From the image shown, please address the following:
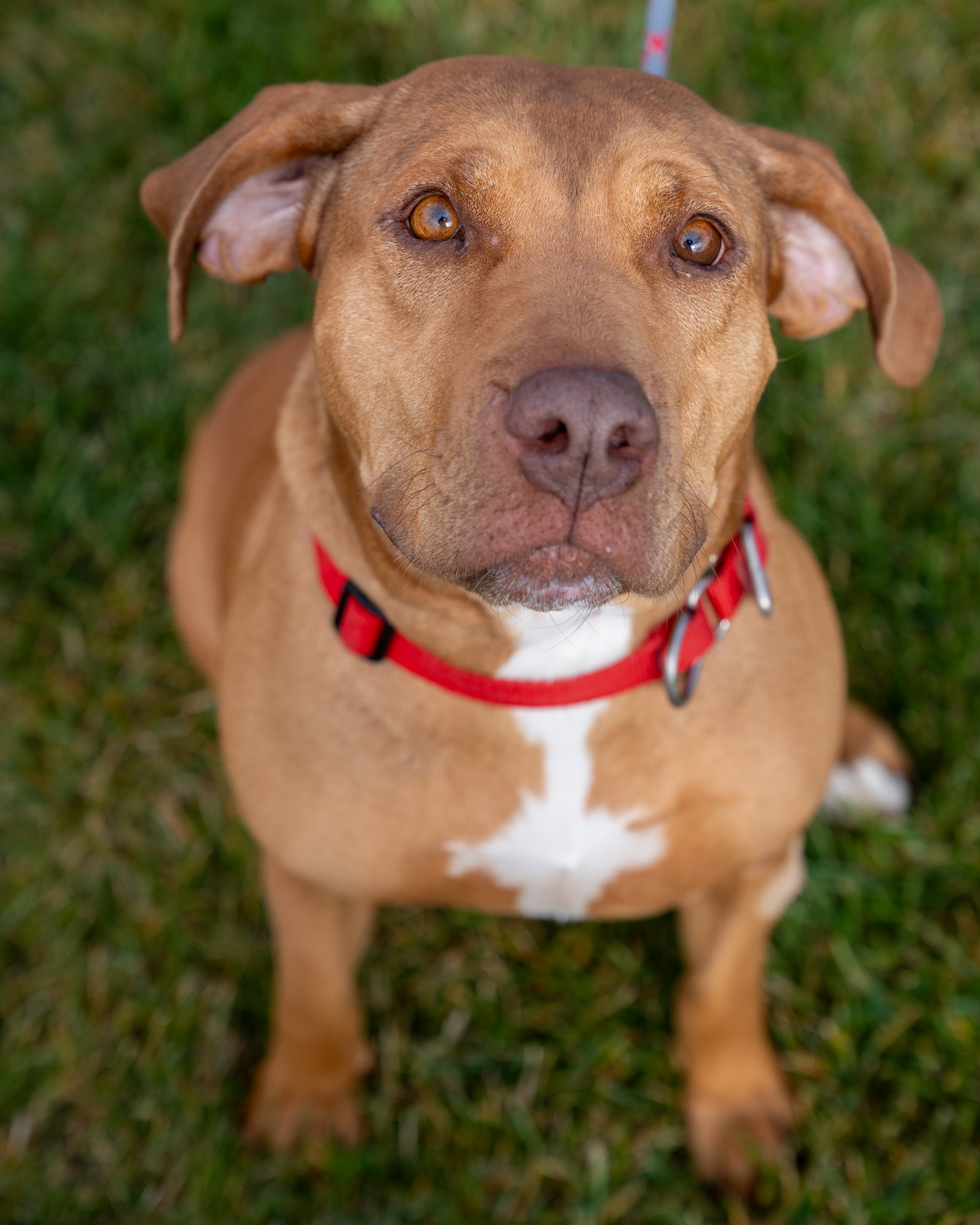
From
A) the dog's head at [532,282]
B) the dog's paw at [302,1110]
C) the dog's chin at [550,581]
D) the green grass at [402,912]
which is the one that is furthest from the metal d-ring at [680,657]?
the dog's paw at [302,1110]

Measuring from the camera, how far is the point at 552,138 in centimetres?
224

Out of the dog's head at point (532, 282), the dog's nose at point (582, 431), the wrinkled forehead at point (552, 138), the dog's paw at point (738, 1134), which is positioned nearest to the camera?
the dog's nose at point (582, 431)

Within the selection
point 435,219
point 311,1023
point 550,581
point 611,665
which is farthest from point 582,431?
point 311,1023

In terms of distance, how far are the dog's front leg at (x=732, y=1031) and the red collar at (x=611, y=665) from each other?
79cm

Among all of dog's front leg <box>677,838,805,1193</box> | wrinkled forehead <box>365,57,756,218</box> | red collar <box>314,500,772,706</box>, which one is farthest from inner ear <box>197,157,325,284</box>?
dog's front leg <box>677,838,805,1193</box>

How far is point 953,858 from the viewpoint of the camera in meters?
3.85

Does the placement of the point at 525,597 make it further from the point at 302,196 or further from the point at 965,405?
the point at 965,405

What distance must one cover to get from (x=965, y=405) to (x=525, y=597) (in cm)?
308

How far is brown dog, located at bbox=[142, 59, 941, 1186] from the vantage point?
2.09 metres

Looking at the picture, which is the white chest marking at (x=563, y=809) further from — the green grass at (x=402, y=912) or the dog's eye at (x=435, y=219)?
the green grass at (x=402, y=912)

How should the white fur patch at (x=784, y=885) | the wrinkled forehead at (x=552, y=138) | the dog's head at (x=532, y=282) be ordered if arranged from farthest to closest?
the white fur patch at (x=784, y=885)
the wrinkled forehead at (x=552, y=138)
the dog's head at (x=532, y=282)

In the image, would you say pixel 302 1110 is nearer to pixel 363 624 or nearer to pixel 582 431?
pixel 363 624

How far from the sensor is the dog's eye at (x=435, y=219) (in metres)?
2.27

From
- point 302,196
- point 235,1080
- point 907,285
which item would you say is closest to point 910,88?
point 907,285
